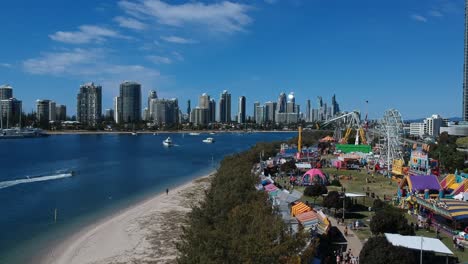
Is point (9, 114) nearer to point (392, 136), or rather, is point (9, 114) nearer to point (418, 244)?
point (392, 136)

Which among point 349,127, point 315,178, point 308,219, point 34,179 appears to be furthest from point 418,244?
point 349,127

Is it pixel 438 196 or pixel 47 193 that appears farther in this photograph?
pixel 47 193

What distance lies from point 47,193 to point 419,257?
3648cm

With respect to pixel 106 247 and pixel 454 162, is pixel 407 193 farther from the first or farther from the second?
pixel 454 162

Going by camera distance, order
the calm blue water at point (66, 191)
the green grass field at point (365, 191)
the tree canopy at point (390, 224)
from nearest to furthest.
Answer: the tree canopy at point (390, 224) < the green grass field at point (365, 191) < the calm blue water at point (66, 191)

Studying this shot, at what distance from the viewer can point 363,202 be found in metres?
30.2

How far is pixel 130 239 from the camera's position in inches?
1013

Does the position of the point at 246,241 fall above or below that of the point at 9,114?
below

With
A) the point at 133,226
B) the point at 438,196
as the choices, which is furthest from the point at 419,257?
the point at 133,226

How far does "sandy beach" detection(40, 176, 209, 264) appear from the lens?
22156mm

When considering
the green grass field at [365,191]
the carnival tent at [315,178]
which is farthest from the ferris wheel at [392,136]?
the carnival tent at [315,178]

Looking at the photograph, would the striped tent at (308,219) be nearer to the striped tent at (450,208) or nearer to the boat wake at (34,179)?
the striped tent at (450,208)

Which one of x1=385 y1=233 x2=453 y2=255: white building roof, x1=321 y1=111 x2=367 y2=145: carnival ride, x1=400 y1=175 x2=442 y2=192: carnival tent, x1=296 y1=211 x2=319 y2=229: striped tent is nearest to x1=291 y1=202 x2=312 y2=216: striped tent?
x1=296 y1=211 x2=319 y2=229: striped tent

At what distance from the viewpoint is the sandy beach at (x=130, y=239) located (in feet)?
72.7
